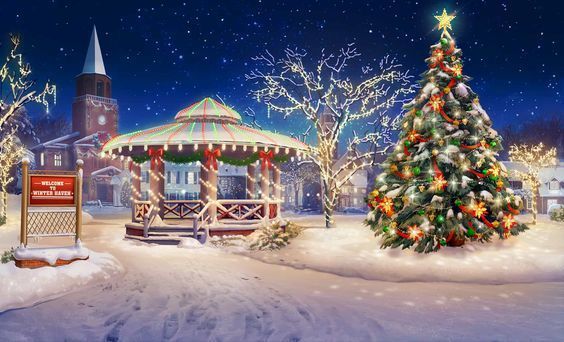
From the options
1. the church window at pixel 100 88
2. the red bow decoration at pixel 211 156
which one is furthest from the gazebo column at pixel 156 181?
the church window at pixel 100 88

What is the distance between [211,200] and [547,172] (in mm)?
44147

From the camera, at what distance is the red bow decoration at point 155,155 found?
784 inches

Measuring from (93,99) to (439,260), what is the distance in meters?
60.5

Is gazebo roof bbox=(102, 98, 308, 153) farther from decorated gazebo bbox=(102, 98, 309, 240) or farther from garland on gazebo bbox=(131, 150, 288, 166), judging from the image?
garland on gazebo bbox=(131, 150, 288, 166)

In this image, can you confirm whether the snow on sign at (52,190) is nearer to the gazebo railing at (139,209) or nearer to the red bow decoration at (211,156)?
the red bow decoration at (211,156)

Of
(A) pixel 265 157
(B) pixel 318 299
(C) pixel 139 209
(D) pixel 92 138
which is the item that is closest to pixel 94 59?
(D) pixel 92 138

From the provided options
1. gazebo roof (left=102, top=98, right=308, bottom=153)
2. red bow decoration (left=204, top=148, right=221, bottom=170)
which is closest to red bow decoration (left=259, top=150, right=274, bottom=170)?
gazebo roof (left=102, top=98, right=308, bottom=153)

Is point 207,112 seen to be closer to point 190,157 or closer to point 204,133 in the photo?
point 190,157

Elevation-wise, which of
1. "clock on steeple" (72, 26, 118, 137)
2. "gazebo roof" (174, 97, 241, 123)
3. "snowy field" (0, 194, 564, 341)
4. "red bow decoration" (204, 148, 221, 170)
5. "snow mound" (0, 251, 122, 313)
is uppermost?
"clock on steeple" (72, 26, 118, 137)

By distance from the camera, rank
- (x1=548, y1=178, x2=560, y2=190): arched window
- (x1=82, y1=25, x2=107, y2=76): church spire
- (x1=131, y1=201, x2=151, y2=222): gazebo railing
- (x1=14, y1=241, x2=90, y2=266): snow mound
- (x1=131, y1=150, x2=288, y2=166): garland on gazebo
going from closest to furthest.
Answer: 1. (x1=14, y1=241, x2=90, y2=266): snow mound
2. (x1=131, y1=201, x2=151, y2=222): gazebo railing
3. (x1=131, y1=150, x2=288, y2=166): garland on gazebo
4. (x1=548, y1=178, x2=560, y2=190): arched window
5. (x1=82, y1=25, x2=107, y2=76): church spire

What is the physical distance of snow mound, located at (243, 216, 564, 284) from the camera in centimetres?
1139

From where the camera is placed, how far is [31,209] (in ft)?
35.1

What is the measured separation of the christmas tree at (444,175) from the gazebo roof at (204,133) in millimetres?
6882

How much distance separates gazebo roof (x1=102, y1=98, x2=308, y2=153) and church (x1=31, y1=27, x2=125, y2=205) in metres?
38.1
